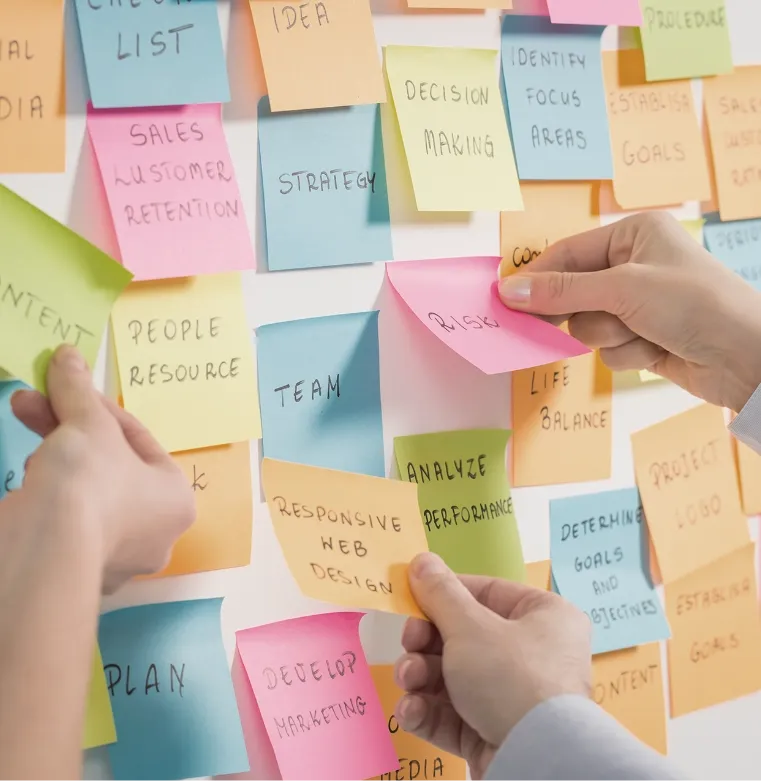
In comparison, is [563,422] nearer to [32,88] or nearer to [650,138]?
[650,138]

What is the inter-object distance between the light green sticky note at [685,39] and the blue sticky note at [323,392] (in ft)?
1.15

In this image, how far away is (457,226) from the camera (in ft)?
2.35

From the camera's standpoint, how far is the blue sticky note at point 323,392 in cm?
65

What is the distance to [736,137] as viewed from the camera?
851 mm

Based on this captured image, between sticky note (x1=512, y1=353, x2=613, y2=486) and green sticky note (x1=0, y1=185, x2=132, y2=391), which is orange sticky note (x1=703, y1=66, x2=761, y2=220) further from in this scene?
green sticky note (x1=0, y1=185, x2=132, y2=391)

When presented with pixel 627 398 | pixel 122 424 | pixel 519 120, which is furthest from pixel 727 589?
pixel 122 424

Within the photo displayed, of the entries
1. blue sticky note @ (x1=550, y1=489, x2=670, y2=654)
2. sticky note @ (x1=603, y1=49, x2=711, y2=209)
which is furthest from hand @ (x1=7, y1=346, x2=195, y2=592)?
sticky note @ (x1=603, y1=49, x2=711, y2=209)

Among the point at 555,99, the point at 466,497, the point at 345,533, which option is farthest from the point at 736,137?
the point at 345,533

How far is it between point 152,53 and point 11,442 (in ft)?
0.84

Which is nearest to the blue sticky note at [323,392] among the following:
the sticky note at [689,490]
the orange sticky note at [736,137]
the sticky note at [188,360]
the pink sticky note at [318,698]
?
the sticky note at [188,360]

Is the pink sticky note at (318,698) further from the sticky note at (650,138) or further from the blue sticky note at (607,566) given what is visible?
the sticky note at (650,138)

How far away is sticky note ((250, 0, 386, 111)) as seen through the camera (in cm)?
62

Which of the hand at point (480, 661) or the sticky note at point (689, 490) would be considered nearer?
the hand at point (480, 661)

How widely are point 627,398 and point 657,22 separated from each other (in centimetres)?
32
